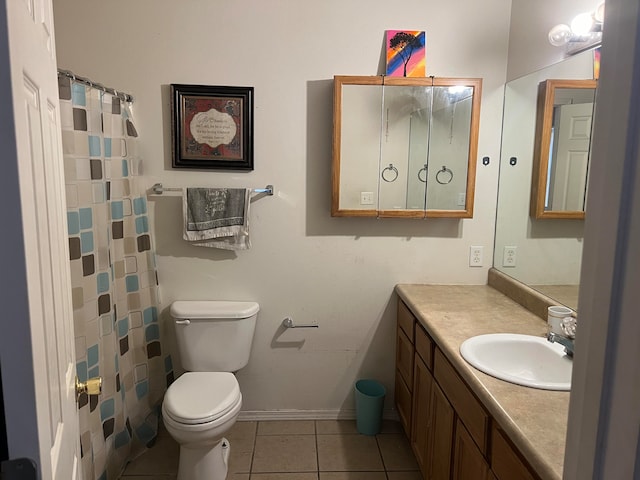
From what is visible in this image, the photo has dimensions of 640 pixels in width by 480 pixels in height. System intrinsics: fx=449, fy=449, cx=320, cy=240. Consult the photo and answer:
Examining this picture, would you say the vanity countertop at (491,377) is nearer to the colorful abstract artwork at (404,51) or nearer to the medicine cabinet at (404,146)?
the medicine cabinet at (404,146)

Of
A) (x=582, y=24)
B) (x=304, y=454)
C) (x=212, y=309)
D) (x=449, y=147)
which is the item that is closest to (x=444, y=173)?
(x=449, y=147)

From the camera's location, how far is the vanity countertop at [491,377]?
109cm

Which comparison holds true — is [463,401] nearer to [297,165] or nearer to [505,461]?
[505,461]

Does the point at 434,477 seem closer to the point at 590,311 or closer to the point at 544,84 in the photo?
the point at 590,311

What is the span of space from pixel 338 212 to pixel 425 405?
106 cm

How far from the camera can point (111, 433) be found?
214 cm

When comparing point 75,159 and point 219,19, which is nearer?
point 75,159

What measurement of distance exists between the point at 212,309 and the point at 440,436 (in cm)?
130

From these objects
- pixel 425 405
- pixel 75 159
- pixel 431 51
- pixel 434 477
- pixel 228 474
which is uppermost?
pixel 431 51

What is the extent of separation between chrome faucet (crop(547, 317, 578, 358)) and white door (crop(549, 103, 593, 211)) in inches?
18.8

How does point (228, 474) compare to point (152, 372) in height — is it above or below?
below

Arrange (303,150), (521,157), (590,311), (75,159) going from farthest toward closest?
1. (303,150)
2. (521,157)
3. (75,159)
4. (590,311)

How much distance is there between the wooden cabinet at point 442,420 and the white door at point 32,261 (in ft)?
3.47

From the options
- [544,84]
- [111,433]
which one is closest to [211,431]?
[111,433]
